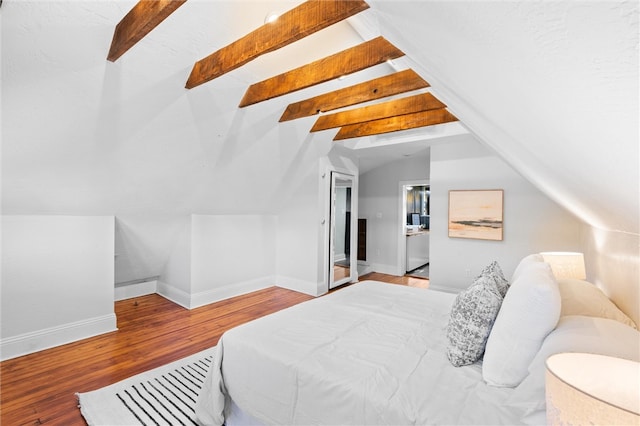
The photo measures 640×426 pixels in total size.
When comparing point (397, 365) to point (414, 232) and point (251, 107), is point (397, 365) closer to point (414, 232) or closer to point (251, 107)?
point (251, 107)

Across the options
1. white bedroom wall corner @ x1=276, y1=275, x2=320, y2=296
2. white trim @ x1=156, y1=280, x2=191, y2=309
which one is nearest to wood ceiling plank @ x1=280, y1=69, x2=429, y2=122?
white bedroom wall corner @ x1=276, y1=275, x2=320, y2=296

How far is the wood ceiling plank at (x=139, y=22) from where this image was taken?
1603 millimetres

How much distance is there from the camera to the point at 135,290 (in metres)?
4.49

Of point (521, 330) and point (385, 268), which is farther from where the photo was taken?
point (385, 268)

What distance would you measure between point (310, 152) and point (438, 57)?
3.46 m

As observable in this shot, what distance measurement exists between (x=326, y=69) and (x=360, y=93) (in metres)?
0.60

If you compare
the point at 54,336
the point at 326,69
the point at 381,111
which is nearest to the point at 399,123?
the point at 381,111

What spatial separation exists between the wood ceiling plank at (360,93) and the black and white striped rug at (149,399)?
2753 millimetres

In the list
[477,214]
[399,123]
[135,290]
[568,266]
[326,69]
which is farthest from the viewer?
[135,290]

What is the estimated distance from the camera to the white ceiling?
0.49 meters

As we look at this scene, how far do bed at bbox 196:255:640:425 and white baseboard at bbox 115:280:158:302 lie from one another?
3265 millimetres

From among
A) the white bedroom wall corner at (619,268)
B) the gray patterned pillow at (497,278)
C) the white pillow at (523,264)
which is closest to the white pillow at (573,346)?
the white bedroom wall corner at (619,268)

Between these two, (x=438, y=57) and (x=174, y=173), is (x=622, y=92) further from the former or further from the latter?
(x=174, y=173)

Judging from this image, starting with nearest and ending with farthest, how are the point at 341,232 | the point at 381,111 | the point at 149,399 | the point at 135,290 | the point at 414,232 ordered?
the point at 149,399 < the point at 381,111 < the point at 135,290 < the point at 341,232 < the point at 414,232
